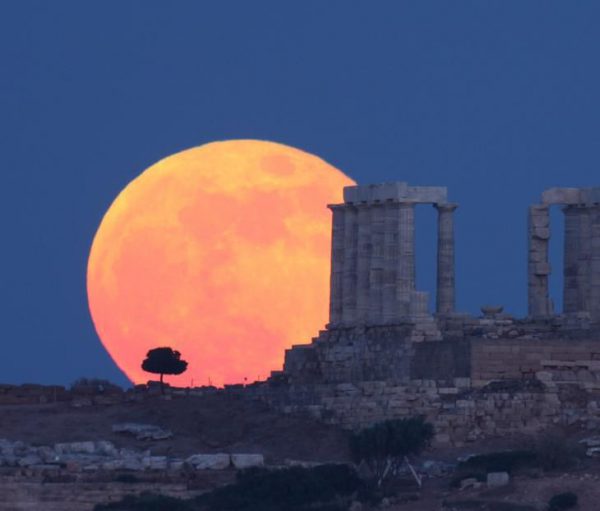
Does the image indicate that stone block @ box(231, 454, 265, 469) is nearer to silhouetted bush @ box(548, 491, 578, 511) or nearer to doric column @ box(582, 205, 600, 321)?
silhouetted bush @ box(548, 491, 578, 511)

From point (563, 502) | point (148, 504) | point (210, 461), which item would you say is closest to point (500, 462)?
point (563, 502)

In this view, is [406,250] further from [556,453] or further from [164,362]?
[556,453]

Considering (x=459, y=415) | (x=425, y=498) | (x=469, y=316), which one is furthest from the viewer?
(x=469, y=316)

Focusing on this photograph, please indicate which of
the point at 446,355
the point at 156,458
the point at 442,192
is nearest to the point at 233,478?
the point at 156,458

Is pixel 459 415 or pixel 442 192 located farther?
pixel 442 192

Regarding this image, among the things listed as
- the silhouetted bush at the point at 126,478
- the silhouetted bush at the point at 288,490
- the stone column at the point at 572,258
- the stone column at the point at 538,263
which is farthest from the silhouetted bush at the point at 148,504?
the stone column at the point at 572,258

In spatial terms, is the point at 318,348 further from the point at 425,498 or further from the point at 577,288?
the point at 425,498

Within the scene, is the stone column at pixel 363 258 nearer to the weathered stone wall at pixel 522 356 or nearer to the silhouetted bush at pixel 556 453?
the weathered stone wall at pixel 522 356
